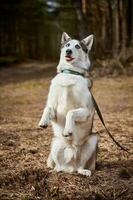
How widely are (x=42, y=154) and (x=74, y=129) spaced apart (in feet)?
5.17

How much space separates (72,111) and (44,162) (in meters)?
1.31

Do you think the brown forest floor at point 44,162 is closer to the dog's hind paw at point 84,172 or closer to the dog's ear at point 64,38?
the dog's hind paw at point 84,172

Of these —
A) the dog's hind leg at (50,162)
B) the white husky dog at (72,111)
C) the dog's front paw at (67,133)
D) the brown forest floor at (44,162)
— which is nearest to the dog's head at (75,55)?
the white husky dog at (72,111)

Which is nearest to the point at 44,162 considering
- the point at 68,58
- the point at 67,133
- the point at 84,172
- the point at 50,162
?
the point at 50,162

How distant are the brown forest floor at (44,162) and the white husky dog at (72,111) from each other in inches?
8.0

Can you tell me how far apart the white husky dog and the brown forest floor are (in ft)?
0.67

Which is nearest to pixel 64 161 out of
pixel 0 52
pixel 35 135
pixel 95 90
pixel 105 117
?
pixel 35 135

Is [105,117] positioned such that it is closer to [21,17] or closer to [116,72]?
[116,72]

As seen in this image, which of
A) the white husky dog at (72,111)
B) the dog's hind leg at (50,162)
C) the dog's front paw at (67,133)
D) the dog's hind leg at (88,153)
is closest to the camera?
the dog's front paw at (67,133)

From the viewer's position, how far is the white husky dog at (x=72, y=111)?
5094mm

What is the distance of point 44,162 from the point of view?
6.14 metres

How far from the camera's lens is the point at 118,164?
6.09 m

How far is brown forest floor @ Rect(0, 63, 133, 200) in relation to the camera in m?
5.02

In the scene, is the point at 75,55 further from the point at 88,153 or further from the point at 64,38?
the point at 88,153
